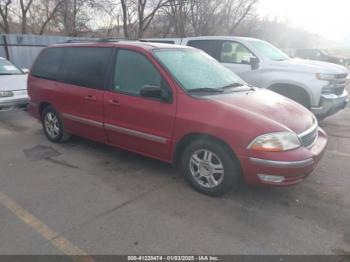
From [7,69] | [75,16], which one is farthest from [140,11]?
[7,69]

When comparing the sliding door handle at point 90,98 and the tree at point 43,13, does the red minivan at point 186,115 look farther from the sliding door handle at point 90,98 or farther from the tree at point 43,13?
the tree at point 43,13

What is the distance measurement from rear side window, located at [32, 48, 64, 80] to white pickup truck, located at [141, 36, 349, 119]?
3.80m

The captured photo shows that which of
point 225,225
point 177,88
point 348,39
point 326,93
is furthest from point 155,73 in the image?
point 348,39

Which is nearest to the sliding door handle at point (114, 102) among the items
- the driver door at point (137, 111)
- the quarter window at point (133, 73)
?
the driver door at point (137, 111)

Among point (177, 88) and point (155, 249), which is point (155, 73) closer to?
point (177, 88)

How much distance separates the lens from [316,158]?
3.48 m

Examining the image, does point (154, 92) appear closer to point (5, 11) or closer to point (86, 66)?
point (86, 66)

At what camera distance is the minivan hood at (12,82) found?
24.4 feet

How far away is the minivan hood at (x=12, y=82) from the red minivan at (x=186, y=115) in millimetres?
2891

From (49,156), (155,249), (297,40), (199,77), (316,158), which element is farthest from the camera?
(297,40)

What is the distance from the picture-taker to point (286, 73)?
657 centimetres

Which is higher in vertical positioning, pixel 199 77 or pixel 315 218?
pixel 199 77

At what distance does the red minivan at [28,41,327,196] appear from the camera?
131 inches

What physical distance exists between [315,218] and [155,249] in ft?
5.69
